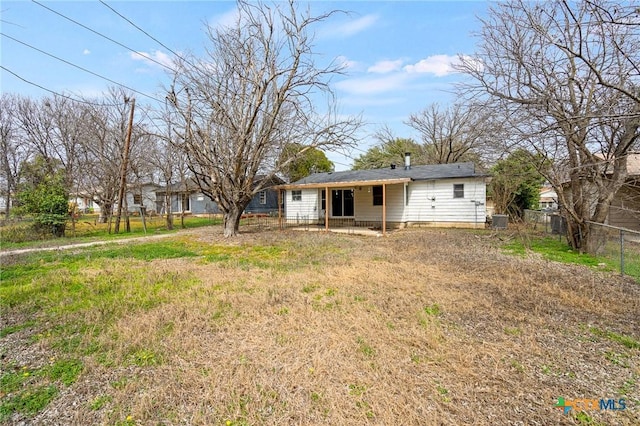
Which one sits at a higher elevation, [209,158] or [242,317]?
[209,158]

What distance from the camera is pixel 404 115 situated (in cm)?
2853

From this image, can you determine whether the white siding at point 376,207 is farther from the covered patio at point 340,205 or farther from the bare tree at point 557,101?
the bare tree at point 557,101

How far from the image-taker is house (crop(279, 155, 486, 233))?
14.0m

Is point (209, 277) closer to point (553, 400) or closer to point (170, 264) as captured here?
point (170, 264)

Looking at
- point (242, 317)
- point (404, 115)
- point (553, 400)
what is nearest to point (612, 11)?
point (553, 400)

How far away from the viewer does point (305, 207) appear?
17.5 metres

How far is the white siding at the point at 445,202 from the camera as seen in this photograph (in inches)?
547

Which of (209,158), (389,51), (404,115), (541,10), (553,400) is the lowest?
(553,400)

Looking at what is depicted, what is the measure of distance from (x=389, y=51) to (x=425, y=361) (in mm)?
11346

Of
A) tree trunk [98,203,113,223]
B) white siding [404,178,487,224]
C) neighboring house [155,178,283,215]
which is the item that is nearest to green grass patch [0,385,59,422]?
white siding [404,178,487,224]

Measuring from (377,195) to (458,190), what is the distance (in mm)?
3905

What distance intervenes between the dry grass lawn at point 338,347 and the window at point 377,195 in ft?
31.8

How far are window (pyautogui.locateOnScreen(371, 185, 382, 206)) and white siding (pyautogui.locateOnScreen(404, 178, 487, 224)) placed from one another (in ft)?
4.83

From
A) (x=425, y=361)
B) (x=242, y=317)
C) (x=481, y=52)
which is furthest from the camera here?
(x=481, y=52)
